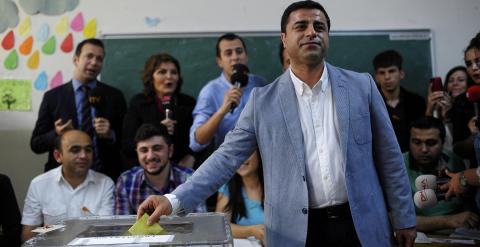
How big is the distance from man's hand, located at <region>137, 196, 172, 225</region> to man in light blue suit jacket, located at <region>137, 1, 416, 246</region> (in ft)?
0.17

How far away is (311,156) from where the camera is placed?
1.67 m

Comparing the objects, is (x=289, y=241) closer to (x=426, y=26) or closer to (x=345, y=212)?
(x=345, y=212)

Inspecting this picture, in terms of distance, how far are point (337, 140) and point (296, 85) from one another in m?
0.27

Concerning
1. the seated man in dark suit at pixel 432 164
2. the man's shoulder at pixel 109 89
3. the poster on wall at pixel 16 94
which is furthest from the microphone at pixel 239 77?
the poster on wall at pixel 16 94

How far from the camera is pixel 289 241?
1.65m

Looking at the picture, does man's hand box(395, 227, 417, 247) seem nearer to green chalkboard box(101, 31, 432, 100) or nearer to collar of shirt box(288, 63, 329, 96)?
collar of shirt box(288, 63, 329, 96)

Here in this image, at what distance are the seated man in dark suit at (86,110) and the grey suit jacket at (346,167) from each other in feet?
6.01

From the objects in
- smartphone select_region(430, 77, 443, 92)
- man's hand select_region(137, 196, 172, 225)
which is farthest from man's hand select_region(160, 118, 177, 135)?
smartphone select_region(430, 77, 443, 92)

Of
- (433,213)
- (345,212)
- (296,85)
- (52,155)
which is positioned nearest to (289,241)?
(345,212)

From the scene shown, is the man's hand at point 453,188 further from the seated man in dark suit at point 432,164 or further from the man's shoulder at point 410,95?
the man's shoulder at point 410,95

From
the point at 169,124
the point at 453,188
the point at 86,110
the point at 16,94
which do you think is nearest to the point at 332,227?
the point at 453,188

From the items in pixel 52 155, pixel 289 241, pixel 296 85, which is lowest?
pixel 289 241

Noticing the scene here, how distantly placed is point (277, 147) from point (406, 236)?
570 millimetres

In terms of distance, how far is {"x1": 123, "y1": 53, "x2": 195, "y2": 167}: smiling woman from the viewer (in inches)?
127
